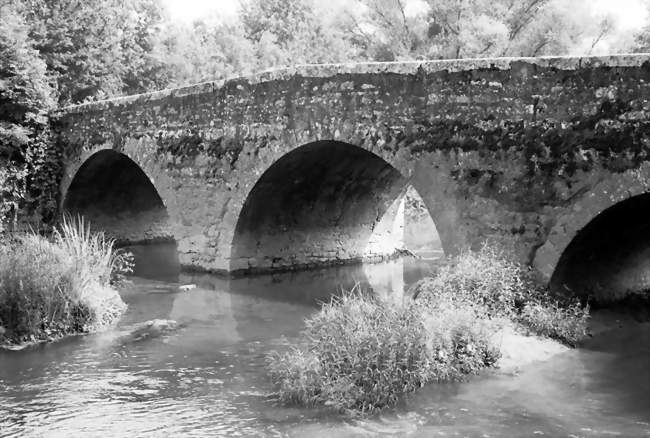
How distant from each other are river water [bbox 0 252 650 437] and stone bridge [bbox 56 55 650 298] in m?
1.72

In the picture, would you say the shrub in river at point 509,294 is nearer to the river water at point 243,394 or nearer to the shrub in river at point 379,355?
the river water at point 243,394

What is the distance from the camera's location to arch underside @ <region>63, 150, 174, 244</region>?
17.2 m

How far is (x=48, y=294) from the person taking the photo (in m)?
8.93

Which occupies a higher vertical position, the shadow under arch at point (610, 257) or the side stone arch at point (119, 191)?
the side stone arch at point (119, 191)

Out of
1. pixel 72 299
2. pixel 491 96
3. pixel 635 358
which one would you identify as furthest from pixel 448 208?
pixel 72 299

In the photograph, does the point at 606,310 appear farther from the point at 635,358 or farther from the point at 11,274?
the point at 11,274

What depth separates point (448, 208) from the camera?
9.74 m

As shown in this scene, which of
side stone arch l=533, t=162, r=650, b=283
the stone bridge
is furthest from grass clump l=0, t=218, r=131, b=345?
side stone arch l=533, t=162, r=650, b=283

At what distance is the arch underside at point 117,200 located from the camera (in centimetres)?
1719

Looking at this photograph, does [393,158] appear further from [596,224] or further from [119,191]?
[119,191]

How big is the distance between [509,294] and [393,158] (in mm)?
2958

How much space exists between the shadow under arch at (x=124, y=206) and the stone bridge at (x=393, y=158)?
0.18m

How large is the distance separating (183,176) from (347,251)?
157 inches

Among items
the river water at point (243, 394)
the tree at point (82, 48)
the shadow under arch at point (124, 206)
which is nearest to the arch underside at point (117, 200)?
the shadow under arch at point (124, 206)
